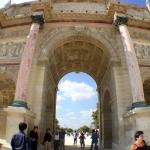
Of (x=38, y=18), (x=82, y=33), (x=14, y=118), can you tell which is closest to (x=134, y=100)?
(x=82, y=33)

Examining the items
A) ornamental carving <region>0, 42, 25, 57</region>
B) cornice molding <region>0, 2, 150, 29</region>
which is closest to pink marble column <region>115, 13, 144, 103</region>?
cornice molding <region>0, 2, 150, 29</region>

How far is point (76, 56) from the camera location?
67.1 feet

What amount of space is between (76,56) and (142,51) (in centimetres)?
→ 570

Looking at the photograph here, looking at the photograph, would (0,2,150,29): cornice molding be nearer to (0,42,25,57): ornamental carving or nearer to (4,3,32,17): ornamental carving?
(4,3,32,17): ornamental carving

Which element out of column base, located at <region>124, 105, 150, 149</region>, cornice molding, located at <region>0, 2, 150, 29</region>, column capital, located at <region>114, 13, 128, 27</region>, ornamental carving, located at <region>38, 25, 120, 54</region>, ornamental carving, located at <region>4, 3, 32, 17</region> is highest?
ornamental carving, located at <region>4, 3, 32, 17</region>

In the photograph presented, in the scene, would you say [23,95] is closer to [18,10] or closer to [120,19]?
[120,19]

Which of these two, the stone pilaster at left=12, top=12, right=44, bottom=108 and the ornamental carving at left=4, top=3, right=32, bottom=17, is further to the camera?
the ornamental carving at left=4, top=3, right=32, bottom=17

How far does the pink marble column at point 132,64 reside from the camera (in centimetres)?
1352

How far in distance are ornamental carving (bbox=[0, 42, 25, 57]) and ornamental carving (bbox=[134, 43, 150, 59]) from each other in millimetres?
7675

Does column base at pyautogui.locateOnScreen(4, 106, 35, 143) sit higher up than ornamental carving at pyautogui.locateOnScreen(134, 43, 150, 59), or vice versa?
ornamental carving at pyautogui.locateOnScreen(134, 43, 150, 59)

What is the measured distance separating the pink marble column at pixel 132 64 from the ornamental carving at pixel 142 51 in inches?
67.9

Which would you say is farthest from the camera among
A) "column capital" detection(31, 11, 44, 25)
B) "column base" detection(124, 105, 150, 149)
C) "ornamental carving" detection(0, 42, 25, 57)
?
"ornamental carving" detection(0, 42, 25, 57)

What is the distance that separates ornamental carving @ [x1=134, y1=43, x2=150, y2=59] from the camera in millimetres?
16625

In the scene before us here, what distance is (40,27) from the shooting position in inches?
664
